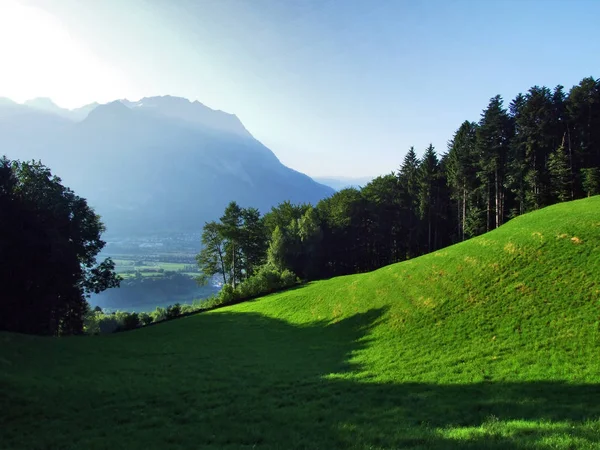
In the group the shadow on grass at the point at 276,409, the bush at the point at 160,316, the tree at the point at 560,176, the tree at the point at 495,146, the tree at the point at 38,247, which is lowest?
the bush at the point at 160,316

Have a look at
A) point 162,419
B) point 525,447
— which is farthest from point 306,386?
point 525,447

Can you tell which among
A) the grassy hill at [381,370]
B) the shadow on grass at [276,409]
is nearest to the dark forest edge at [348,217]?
the grassy hill at [381,370]

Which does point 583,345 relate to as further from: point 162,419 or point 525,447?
point 162,419

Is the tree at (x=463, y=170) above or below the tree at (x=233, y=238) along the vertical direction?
above

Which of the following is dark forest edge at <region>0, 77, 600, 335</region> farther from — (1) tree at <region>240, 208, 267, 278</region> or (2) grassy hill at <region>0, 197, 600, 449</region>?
(2) grassy hill at <region>0, 197, 600, 449</region>

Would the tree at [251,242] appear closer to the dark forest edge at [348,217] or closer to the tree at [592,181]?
the dark forest edge at [348,217]

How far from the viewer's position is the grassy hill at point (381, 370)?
418 inches

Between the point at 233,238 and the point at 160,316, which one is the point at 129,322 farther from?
the point at 233,238

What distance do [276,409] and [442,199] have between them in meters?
83.8

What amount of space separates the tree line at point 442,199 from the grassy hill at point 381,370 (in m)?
29.7

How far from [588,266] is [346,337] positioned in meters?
19.7

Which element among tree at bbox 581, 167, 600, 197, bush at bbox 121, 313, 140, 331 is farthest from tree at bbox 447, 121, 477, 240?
bush at bbox 121, 313, 140, 331

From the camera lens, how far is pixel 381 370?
778 inches

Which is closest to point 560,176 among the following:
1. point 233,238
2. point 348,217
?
point 348,217
